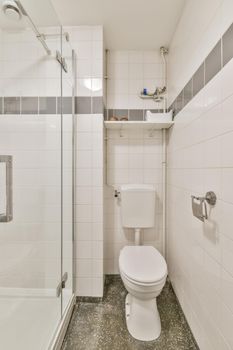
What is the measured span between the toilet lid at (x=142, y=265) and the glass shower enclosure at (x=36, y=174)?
0.48 m

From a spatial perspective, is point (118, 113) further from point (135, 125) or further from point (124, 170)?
point (124, 170)

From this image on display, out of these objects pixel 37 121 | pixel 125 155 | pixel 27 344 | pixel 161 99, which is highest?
pixel 161 99

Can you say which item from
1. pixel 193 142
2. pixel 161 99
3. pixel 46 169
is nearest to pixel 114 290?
pixel 46 169

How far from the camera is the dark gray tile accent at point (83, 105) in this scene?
67.1 inches

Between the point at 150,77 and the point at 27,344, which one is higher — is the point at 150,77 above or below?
above

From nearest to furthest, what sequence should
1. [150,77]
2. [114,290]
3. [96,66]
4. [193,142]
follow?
[193,142] < [96,66] < [114,290] < [150,77]

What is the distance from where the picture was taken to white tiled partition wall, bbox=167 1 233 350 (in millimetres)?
881

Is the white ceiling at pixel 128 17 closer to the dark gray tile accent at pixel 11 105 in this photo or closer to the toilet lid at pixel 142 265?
the dark gray tile accent at pixel 11 105

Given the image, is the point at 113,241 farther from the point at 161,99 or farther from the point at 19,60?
the point at 19,60

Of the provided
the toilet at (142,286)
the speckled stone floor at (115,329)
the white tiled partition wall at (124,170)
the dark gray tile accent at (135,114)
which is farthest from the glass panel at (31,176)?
the dark gray tile accent at (135,114)

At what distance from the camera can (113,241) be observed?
2062mm

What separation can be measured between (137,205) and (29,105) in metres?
1.21

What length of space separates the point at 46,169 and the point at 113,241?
1.04 meters

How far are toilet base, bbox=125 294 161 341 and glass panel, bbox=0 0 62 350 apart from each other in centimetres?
52
